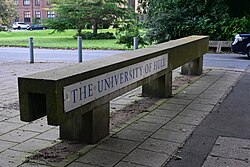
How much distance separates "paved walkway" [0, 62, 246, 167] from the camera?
4.31m

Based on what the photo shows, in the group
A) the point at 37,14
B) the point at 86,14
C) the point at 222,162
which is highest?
the point at 37,14

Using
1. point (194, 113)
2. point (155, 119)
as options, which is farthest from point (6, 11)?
point (155, 119)

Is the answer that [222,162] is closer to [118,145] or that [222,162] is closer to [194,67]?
[118,145]

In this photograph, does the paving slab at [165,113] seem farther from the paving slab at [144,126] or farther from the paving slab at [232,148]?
the paving slab at [232,148]

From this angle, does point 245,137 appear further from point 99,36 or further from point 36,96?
point 99,36

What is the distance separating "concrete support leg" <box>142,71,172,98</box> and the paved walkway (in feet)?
0.69

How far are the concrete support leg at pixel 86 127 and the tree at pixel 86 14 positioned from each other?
29.6 meters

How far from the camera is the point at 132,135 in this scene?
204 inches

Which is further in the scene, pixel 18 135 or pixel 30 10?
pixel 30 10

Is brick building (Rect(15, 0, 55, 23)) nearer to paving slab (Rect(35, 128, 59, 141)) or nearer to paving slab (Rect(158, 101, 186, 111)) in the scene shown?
paving slab (Rect(158, 101, 186, 111))

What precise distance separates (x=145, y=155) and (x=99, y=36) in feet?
95.8

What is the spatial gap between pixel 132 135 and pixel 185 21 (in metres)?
14.5

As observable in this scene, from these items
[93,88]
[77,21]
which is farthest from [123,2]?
[93,88]

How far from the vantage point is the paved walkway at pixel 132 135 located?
4.31m
